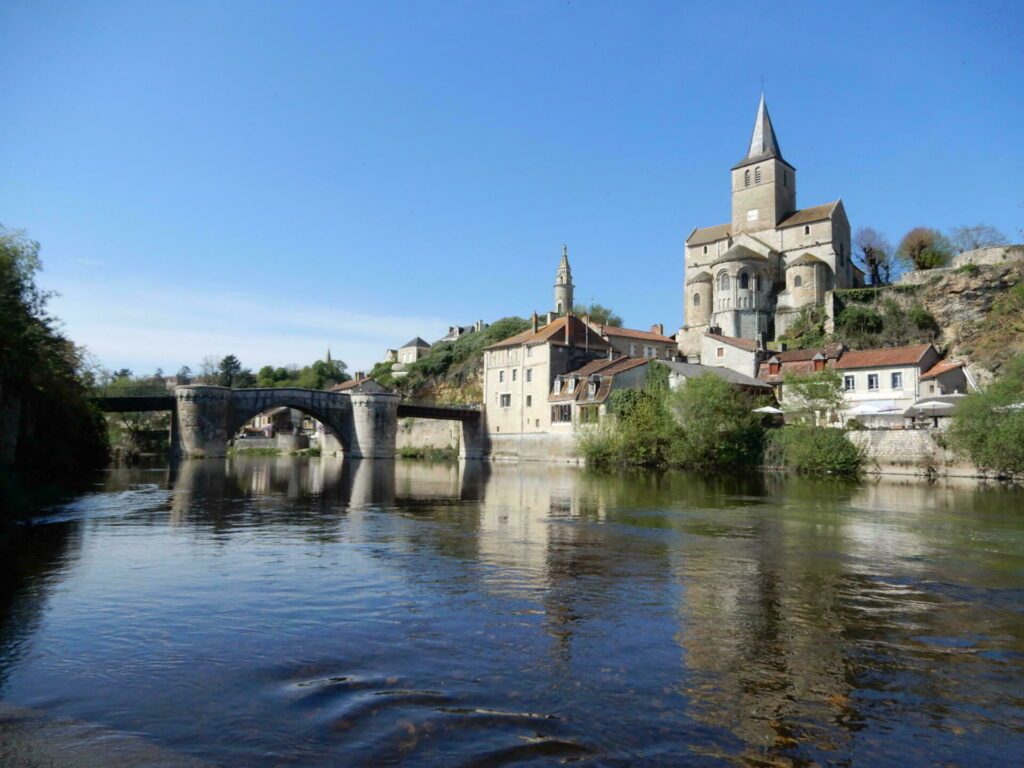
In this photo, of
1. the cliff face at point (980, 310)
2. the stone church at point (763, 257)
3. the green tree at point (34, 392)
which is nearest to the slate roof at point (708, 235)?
the stone church at point (763, 257)

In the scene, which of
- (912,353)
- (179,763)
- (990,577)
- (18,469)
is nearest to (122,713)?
(179,763)

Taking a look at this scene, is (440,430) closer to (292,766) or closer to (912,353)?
(912,353)

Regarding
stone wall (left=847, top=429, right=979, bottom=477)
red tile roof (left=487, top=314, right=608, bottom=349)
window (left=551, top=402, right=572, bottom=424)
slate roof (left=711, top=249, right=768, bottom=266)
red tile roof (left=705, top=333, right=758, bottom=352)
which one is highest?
slate roof (left=711, top=249, right=768, bottom=266)

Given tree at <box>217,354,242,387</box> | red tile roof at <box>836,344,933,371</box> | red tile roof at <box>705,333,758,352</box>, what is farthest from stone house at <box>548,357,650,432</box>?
tree at <box>217,354,242,387</box>

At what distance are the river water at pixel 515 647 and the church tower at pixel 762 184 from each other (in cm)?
6060

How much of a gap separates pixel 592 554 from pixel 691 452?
32152mm

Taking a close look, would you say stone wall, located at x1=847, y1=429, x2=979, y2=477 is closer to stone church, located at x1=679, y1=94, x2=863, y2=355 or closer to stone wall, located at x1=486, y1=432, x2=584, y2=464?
stone wall, located at x1=486, y1=432, x2=584, y2=464

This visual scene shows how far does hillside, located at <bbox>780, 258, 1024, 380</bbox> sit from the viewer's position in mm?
50875

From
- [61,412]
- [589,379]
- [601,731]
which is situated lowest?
[601,731]

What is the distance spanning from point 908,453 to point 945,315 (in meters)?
21.6

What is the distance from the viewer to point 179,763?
5.43 meters

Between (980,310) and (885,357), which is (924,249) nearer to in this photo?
(980,310)

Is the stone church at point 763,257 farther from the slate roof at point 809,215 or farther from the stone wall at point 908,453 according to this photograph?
the stone wall at point 908,453

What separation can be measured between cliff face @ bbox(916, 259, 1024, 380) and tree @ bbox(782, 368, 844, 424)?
12410 mm
